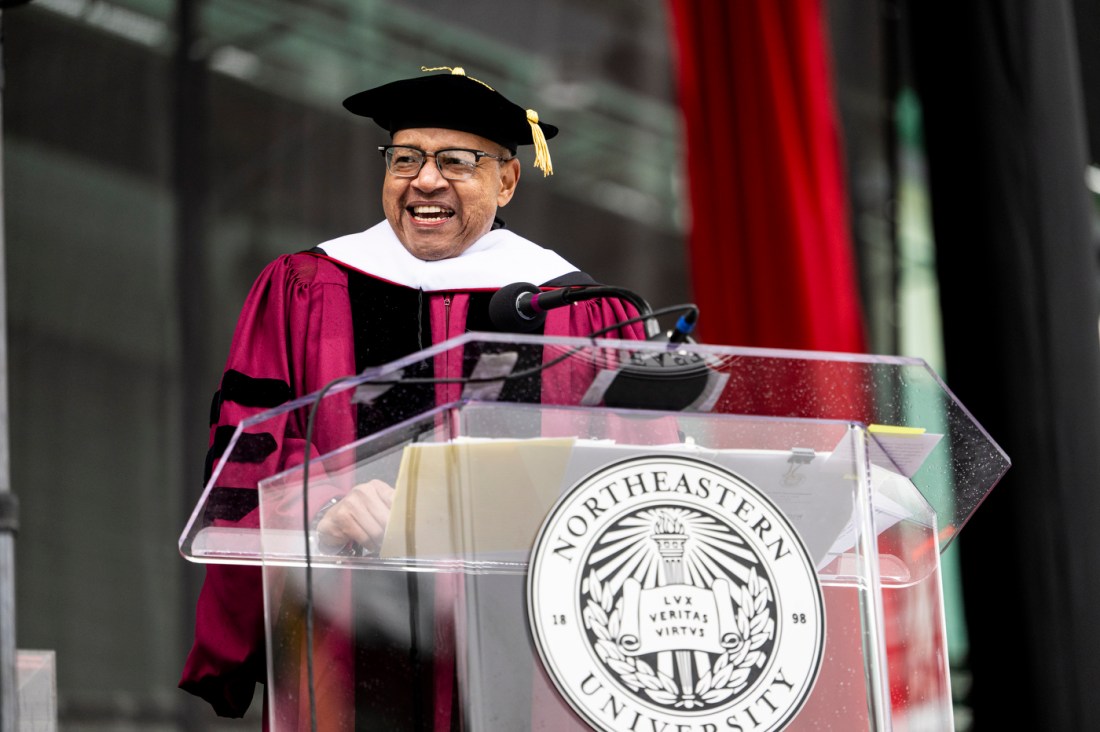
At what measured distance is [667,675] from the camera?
1.54 m

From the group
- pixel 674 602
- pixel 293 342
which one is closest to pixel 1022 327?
pixel 293 342

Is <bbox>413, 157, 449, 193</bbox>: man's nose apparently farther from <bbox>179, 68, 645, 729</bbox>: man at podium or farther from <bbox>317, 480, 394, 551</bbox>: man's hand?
<bbox>317, 480, 394, 551</bbox>: man's hand

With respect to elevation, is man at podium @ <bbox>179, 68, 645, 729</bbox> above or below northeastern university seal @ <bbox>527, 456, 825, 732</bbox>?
above

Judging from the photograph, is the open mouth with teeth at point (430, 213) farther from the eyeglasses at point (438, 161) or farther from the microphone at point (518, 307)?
the microphone at point (518, 307)

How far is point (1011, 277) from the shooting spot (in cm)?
394

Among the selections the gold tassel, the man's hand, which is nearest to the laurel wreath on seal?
the man's hand

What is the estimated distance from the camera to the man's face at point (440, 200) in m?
2.59

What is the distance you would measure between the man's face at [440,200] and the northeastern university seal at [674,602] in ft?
3.68

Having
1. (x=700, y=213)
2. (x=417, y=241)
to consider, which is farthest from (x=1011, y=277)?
(x=417, y=241)

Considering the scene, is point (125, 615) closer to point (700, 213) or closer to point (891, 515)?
point (700, 213)

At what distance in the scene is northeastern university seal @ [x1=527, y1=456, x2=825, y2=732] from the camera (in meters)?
1.51

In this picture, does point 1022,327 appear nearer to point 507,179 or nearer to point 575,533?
point 507,179

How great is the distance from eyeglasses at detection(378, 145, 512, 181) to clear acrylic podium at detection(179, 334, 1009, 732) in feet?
3.09

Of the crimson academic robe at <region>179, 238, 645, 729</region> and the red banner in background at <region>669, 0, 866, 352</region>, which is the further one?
the red banner in background at <region>669, 0, 866, 352</region>
